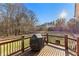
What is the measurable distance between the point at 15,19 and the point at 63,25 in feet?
1.79

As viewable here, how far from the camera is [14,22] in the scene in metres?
1.69

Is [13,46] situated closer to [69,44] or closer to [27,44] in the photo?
[27,44]

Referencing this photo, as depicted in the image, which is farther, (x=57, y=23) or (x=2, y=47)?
(x=57, y=23)

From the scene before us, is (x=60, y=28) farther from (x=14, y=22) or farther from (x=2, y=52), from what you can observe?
(x=2, y=52)

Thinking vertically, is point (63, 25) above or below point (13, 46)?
above

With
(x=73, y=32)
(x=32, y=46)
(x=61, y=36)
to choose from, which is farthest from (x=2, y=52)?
(x=73, y=32)

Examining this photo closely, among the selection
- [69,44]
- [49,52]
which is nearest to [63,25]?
[69,44]

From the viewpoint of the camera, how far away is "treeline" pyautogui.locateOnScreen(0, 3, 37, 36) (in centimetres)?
167

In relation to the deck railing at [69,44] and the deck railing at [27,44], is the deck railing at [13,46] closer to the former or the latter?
the deck railing at [27,44]

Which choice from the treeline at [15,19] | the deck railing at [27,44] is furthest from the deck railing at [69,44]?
the treeline at [15,19]

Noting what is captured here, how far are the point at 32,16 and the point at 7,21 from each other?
0.93 feet

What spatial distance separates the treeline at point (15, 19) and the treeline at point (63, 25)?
15 cm

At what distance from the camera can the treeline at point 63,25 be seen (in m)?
1.69

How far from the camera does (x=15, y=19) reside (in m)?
1.70
